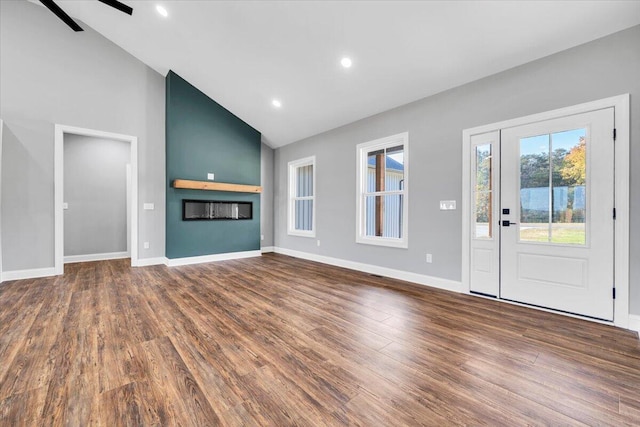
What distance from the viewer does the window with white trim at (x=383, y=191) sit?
4141 mm

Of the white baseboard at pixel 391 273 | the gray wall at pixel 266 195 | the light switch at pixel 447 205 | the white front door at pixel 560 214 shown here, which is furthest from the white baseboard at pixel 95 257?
the white front door at pixel 560 214

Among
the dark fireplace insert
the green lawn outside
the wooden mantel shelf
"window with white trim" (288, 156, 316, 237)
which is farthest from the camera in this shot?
"window with white trim" (288, 156, 316, 237)

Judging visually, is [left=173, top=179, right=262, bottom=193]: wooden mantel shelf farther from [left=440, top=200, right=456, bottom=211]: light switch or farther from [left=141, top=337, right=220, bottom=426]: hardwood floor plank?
[left=440, top=200, right=456, bottom=211]: light switch

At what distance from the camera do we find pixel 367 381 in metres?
1.63

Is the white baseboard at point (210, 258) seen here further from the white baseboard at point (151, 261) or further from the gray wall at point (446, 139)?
the gray wall at point (446, 139)

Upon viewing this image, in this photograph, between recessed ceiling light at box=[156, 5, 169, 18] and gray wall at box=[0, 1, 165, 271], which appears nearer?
recessed ceiling light at box=[156, 5, 169, 18]

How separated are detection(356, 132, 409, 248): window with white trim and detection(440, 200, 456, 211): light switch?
1.75 feet

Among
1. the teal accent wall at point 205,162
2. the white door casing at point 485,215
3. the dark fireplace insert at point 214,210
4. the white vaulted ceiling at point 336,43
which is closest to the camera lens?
the white vaulted ceiling at point 336,43

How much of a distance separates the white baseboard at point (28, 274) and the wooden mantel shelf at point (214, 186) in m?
2.30

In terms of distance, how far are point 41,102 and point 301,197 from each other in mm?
4691

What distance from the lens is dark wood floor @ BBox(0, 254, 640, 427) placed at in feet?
4.52

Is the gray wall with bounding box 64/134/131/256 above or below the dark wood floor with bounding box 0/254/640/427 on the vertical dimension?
above

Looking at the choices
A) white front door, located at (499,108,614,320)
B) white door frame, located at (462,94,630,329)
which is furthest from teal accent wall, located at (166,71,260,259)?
white door frame, located at (462,94,630,329)

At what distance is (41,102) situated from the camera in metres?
4.29
